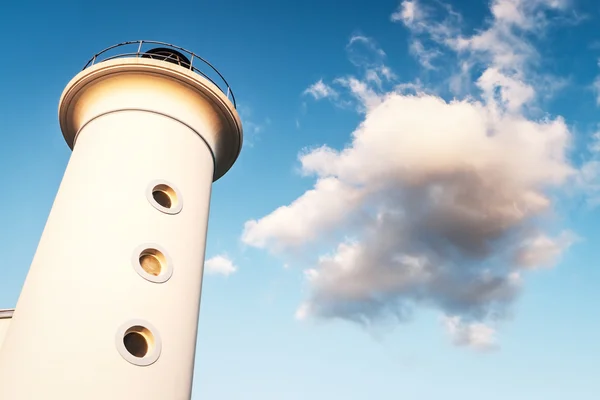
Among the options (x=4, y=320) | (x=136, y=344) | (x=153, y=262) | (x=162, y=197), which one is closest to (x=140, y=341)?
(x=136, y=344)

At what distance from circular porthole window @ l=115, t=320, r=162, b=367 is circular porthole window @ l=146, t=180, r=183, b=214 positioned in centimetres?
246

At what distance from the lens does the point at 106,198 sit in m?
10.0

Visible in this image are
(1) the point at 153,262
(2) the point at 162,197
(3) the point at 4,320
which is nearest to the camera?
(1) the point at 153,262

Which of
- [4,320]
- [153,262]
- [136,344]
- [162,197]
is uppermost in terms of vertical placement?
[162,197]

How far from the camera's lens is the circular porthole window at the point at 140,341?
8.66 metres

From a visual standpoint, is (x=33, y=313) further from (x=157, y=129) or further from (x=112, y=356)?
(x=157, y=129)

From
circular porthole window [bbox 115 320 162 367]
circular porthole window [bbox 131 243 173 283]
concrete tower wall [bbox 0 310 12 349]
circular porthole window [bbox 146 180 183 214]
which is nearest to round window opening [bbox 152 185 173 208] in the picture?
circular porthole window [bbox 146 180 183 214]

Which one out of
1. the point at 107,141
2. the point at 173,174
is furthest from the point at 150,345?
the point at 107,141

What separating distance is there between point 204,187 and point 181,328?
3.48 meters

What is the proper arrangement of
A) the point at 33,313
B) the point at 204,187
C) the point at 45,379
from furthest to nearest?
the point at 204,187 → the point at 33,313 → the point at 45,379

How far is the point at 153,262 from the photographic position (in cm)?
997

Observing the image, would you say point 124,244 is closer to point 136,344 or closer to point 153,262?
point 153,262

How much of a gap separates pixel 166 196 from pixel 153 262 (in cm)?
158

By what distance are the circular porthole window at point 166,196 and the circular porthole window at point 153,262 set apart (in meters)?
Answer: 0.93
